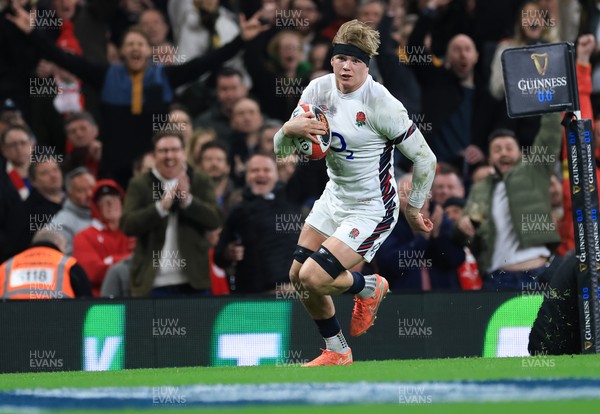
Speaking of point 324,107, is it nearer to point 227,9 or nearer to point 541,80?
point 541,80

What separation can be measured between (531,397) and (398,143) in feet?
10.2

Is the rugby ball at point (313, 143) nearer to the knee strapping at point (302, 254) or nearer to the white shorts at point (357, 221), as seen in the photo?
the white shorts at point (357, 221)

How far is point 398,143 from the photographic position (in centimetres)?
955

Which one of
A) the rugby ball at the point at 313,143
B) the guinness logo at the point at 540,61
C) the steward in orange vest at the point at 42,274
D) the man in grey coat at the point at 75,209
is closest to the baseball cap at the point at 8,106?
the man in grey coat at the point at 75,209

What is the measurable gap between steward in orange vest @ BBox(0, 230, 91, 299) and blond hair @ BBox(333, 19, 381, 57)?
3.64 metres

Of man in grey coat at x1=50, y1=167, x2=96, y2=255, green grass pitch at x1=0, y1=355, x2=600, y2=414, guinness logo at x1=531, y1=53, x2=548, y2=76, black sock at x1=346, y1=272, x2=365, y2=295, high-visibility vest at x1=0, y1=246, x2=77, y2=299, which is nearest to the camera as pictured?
green grass pitch at x1=0, y1=355, x2=600, y2=414

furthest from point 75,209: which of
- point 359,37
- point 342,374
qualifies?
point 342,374

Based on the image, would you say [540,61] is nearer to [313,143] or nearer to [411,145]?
[411,145]

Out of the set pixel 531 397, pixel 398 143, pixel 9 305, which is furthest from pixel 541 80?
pixel 9 305

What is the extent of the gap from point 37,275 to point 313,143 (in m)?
3.68

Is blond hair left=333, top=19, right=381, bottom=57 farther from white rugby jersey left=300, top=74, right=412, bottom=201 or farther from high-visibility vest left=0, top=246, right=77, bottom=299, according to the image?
high-visibility vest left=0, top=246, right=77, bottom=299

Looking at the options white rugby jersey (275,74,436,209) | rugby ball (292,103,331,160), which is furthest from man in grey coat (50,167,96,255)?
rugby ball (292,103,331,160)

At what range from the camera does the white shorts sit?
958 centimetres

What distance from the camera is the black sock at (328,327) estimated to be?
983 cm
